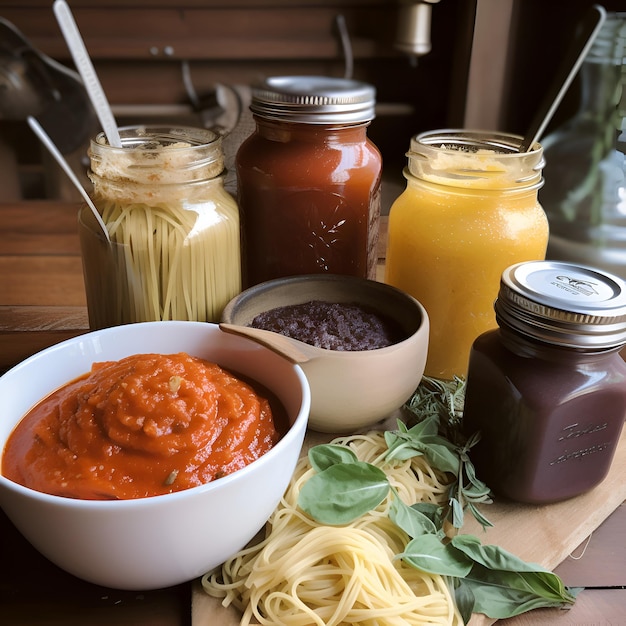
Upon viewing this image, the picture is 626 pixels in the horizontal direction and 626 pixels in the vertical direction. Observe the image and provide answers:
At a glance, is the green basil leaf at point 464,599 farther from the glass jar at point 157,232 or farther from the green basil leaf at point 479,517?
the glass jar at point 157,232

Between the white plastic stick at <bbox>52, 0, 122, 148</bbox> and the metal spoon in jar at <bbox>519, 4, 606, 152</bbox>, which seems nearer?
the white plastic stick at <bbox>52, 0, 122, 148</bbox>

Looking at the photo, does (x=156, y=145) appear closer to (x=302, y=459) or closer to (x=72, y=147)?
(x=302, y=459)

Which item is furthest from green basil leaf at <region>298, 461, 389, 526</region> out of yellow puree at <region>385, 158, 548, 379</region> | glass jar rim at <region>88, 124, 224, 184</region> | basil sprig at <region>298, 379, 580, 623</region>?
glass jar rim at <region>88, 124, 224, 184</region>

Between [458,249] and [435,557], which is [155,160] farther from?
[435,557]

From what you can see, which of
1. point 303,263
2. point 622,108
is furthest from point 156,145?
point 622,108

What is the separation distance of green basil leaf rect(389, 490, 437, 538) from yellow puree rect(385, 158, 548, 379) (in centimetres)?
39

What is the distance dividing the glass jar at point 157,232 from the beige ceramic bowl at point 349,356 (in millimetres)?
93

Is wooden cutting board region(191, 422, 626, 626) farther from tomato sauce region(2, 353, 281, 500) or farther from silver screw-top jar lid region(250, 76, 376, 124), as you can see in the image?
silver screw-top jar lid region(250, 76, 376, 124)

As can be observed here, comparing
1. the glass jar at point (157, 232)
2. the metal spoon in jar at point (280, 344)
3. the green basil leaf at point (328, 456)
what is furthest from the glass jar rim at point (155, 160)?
the green basil leaf at point (328, 456)

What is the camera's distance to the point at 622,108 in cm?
154

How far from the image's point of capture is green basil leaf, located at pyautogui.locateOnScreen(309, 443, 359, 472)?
0.89 meters

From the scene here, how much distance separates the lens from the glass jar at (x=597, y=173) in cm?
153

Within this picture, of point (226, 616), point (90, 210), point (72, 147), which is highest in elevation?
point (90, 210)

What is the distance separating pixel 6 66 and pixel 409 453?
2.55 meters
